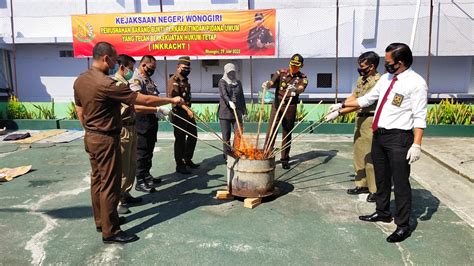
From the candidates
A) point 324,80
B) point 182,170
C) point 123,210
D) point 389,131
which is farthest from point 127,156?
point 324,80

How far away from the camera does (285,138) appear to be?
578 centimetres

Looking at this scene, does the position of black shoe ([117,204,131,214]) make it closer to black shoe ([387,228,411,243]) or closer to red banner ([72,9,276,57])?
black shoe ([387,228,411,243])

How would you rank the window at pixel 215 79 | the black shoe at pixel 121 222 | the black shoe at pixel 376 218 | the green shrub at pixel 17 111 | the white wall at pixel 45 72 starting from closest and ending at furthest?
the black shoe at pixel 121 222
the black shoe at pixel 376 218
the green shrub at pixel 17 111
the window at pixel 215 79
the white wall at pixel 45 72

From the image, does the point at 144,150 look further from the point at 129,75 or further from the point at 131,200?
the point at 129,75

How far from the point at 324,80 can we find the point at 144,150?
422 inches

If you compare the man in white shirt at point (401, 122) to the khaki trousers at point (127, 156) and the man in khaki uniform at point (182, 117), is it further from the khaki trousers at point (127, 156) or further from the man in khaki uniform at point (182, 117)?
the man in khaki uniform at point (182, 117)

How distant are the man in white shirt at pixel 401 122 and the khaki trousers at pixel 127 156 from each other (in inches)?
101

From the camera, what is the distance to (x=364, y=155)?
453 cm

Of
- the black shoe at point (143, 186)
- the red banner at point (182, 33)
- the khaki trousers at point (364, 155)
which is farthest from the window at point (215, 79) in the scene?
the khaki trousers at point (364, 155)

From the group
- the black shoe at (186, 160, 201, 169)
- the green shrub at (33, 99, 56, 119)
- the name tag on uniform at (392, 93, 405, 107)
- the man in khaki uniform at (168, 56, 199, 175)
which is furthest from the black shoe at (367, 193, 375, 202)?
the green shrub at (33, 99, 56, 119)

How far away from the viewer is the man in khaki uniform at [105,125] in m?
3.13

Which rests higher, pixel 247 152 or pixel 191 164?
pixel 247 152

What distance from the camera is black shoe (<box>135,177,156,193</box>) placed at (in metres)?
4.84

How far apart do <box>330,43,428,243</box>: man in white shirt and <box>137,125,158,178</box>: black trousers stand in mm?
2841
